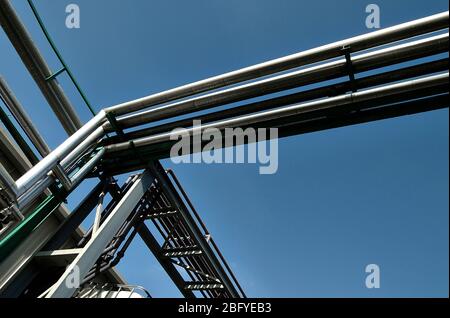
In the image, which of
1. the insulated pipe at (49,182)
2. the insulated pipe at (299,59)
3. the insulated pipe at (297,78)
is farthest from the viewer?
the insulated pipe at (49,182)

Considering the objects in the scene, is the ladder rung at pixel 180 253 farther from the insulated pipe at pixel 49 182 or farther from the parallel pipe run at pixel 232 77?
the parallel pipe run at pixel 232 77

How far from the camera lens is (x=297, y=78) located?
284 inches

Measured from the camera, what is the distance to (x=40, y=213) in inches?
297

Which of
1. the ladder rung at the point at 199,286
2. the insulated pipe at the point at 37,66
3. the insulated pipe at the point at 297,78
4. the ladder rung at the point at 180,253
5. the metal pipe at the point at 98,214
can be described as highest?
the insulated pipe at the point at 37,66

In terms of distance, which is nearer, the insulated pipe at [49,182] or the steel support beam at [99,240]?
the steel support beam at [99,240]

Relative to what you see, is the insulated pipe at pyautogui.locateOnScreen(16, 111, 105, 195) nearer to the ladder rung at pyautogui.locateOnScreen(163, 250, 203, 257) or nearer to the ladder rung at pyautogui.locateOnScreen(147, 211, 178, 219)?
the ladder rung at pyautogui.locateOnScreen(147, 211, 178, 219)

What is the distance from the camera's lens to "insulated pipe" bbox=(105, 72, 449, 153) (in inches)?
251

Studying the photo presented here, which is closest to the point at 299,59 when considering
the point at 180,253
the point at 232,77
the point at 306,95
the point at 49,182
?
the point at 306,95

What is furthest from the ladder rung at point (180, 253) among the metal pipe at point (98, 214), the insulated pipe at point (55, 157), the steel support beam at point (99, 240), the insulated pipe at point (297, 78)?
the insulated pipe at point (55, 157)

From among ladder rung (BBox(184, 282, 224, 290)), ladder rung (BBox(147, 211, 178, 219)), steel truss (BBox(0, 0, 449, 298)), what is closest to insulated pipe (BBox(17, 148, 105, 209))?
steel truss (BBox(0, 0, 449, 298))

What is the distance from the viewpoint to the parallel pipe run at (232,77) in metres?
6.16

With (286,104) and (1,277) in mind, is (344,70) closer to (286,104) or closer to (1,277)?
(286,104)

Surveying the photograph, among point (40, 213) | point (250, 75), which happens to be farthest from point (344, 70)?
point (40, 213)

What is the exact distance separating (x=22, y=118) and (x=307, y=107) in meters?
6.61
